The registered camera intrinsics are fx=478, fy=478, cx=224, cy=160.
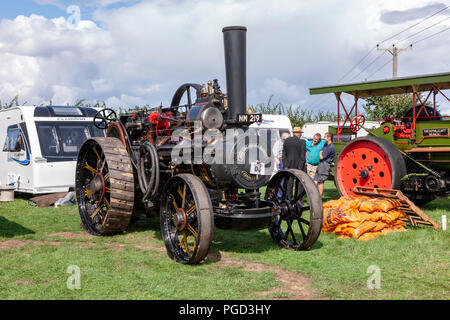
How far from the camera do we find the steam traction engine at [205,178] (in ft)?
16.3

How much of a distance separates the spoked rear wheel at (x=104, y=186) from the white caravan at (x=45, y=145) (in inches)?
119

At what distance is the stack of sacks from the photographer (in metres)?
6.24

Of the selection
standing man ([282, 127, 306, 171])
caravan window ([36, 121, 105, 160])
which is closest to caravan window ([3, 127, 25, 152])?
caravan window ([36, 121, 105, 160])

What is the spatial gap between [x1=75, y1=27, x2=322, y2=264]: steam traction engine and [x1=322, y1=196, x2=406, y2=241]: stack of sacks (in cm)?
62

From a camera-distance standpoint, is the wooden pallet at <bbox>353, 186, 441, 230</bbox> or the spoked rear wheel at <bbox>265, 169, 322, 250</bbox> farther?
the wooden pallet at <bbox>353, 186, 441, 230</bbox>

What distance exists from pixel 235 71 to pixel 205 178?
4.11 feet

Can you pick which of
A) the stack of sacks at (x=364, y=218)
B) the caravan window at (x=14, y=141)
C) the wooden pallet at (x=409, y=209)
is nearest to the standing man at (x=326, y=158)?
the wooden pallet at (x=409, y=209)

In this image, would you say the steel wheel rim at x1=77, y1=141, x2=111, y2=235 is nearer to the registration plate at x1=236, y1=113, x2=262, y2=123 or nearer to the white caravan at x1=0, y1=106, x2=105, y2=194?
the registration plate at x1=236, y1=113, x2=262, y2=123

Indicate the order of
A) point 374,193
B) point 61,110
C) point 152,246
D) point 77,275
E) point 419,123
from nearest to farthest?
point 77,275, point 152,246, point 374,193, point 419,123, point 61,110

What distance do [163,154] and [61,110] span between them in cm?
560
